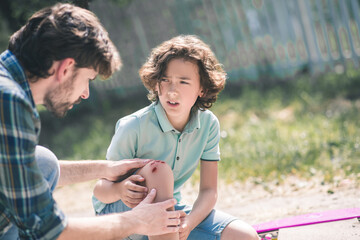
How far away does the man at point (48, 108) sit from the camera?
1.43m

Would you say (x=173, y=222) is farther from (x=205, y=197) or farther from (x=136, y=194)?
(x=205, y=197)

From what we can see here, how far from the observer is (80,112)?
21.4ft

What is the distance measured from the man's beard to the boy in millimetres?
558

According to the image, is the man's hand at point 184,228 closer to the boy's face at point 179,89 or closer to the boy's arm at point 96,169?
the boy's arm at point 96,169

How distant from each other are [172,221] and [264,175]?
1.73 meters

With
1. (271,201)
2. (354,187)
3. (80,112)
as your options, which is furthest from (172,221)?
(80,112)

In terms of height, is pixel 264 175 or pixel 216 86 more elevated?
pixel 216 86

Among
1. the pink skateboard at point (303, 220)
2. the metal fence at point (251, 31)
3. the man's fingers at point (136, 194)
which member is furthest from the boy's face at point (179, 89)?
the metal fence at point (251, 31)

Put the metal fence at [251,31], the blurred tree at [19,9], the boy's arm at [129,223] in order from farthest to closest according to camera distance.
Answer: the metal fence at [251,31] → the blurred tree at [19,9] → the boy's arm at [129,223]

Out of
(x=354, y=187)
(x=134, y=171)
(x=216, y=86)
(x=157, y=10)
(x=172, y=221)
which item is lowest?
(x=354, y=187)

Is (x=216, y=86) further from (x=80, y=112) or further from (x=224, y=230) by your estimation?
(x=80, y=112)

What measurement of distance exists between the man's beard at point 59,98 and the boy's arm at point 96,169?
0.50m

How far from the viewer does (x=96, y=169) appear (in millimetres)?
2148

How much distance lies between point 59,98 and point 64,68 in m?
0.12
